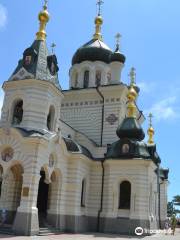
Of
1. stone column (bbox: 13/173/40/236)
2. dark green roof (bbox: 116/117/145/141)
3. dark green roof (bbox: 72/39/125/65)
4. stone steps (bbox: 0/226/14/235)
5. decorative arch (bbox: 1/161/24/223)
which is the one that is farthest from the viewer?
dark green roof (bbox: 72/39/125/65)

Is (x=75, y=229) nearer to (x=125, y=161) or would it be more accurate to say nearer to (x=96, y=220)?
(x=96, y=220)

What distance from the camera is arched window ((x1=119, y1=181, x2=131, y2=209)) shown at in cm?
2206

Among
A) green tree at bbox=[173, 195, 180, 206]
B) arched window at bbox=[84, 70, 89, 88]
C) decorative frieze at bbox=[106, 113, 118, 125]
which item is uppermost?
arched window at bbox=[84, 70, 89, 88]

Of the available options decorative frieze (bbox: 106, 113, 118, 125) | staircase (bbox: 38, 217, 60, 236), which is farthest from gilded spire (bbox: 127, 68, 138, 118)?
staircase (bbox: 38, 217, 60, 236)

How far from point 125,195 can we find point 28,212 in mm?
7027

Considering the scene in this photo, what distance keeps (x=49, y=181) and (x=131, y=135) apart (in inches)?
265

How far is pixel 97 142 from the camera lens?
25.8m

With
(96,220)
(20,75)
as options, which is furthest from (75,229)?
(20,75)

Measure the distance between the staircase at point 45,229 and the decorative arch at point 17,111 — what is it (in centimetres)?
579

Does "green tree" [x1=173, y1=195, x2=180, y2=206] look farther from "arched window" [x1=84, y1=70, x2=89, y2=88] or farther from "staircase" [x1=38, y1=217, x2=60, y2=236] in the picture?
"staircase" [x1=38, y1=217, x2=60, y2=236]

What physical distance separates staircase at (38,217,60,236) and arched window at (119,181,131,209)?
4587 mm

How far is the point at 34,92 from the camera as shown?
2069 cm

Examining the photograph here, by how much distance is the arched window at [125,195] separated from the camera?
22062 mm

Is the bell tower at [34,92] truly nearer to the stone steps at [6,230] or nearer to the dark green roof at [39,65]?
the dark green roof at [39,65]
